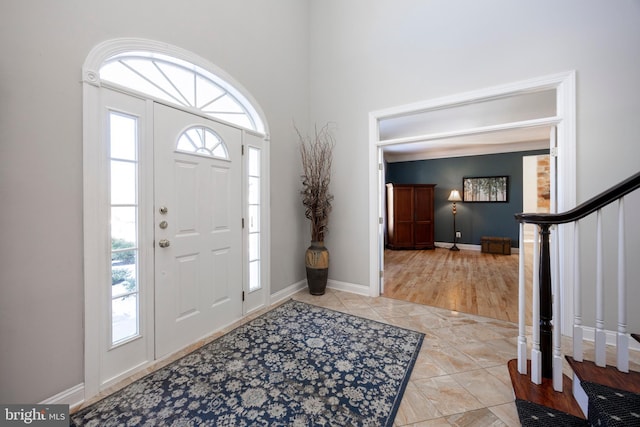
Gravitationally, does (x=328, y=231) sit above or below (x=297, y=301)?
above

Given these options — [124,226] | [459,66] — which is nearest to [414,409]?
[124,226]

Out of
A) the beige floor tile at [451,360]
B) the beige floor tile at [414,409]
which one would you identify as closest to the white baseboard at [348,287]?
the beige floor tile at [451,360]

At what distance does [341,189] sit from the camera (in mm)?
3500

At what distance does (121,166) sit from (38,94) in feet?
1.73

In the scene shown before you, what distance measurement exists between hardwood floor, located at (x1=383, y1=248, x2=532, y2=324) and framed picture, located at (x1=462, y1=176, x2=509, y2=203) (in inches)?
58.1

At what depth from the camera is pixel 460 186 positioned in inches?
269

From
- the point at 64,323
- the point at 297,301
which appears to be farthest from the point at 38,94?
the point at 297,301

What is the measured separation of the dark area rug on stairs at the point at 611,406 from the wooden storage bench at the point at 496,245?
5.78 meters

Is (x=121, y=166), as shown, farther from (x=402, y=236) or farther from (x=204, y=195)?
(x=402, y=236)

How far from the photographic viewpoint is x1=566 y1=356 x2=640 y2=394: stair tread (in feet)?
3.92

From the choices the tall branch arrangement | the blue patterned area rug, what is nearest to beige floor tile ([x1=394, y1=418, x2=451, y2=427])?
the blue patterned area rug

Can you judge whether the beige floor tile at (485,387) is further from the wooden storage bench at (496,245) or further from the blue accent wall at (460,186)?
the blue accent wall at (460,186)

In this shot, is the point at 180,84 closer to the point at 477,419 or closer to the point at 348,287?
the point at 348,287

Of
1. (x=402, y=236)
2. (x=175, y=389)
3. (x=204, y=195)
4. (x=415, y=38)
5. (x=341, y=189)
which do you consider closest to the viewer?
(x=175, y=389)
